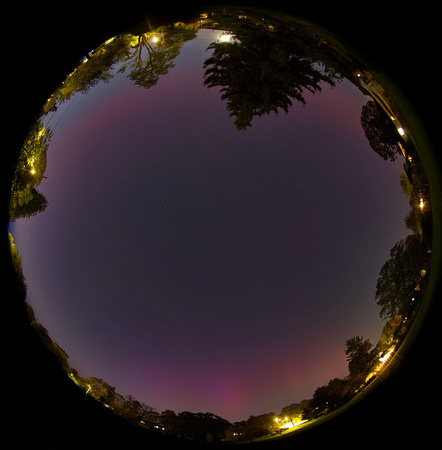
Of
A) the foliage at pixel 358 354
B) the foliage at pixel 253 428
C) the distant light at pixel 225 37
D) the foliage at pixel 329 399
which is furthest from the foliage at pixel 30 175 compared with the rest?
the foliage at pixel 358 354

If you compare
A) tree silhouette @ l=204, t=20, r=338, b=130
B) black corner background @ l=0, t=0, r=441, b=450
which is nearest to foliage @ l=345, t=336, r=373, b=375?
black corner background @ l=0, t=0, r=441, b=450

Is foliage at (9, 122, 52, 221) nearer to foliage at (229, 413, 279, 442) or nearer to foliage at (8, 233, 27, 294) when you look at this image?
foliage at (8, 233, 27, 294)

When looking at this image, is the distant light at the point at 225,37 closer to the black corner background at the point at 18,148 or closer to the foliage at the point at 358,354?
the black corner background at the point at 18,148

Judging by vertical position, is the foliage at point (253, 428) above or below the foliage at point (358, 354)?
below

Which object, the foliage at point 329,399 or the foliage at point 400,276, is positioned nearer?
the foliage at point 400,276

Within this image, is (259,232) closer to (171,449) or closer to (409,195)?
(409,195)

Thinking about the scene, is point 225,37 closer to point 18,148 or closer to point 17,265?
point 18,148

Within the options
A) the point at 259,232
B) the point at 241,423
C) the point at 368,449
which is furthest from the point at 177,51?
the point at 368,449
